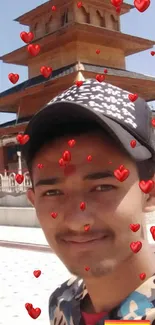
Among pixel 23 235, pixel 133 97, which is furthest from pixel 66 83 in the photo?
pixel 133 97

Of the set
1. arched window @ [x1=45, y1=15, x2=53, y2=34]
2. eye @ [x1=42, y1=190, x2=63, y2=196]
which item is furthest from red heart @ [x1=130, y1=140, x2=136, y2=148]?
arched window @ [x1=45, y1=15, x2=53, y2=34]

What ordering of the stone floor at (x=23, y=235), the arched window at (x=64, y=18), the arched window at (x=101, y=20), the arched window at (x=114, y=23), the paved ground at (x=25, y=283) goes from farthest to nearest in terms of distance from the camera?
the arched window at (x=114, y=23) < the arched window at (x=101, y=20) < the arched window at (x=64, y=18) < the stone floor at (x=23, y=235) < the paved ground at (x=25, y=283)

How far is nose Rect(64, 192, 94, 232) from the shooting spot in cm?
115

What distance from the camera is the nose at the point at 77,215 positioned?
1151mm

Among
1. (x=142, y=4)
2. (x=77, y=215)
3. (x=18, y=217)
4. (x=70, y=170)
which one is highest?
(x=142, y=4)

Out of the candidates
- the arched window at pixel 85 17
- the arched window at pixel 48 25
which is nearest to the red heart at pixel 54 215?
the arched window at pixel 85 17

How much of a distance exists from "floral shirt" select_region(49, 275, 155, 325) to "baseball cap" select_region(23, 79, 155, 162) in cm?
37

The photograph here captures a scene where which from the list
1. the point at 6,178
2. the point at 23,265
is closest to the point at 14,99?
the point at 6,178

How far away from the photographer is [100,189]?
1.17m

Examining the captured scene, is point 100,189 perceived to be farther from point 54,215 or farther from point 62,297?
point 62,297

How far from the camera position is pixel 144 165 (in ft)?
3.99

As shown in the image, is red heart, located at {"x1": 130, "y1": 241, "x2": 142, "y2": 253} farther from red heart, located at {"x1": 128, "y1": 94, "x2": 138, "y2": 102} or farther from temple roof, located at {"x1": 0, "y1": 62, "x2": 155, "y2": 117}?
temple roof, located at {"x1": 0, "y1": 62, "x2": 155, "y2": 117}

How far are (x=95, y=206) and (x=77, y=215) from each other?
0.17 feet

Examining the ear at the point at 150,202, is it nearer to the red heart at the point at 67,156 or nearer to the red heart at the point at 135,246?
Result: the red heart at the point at 135,246
